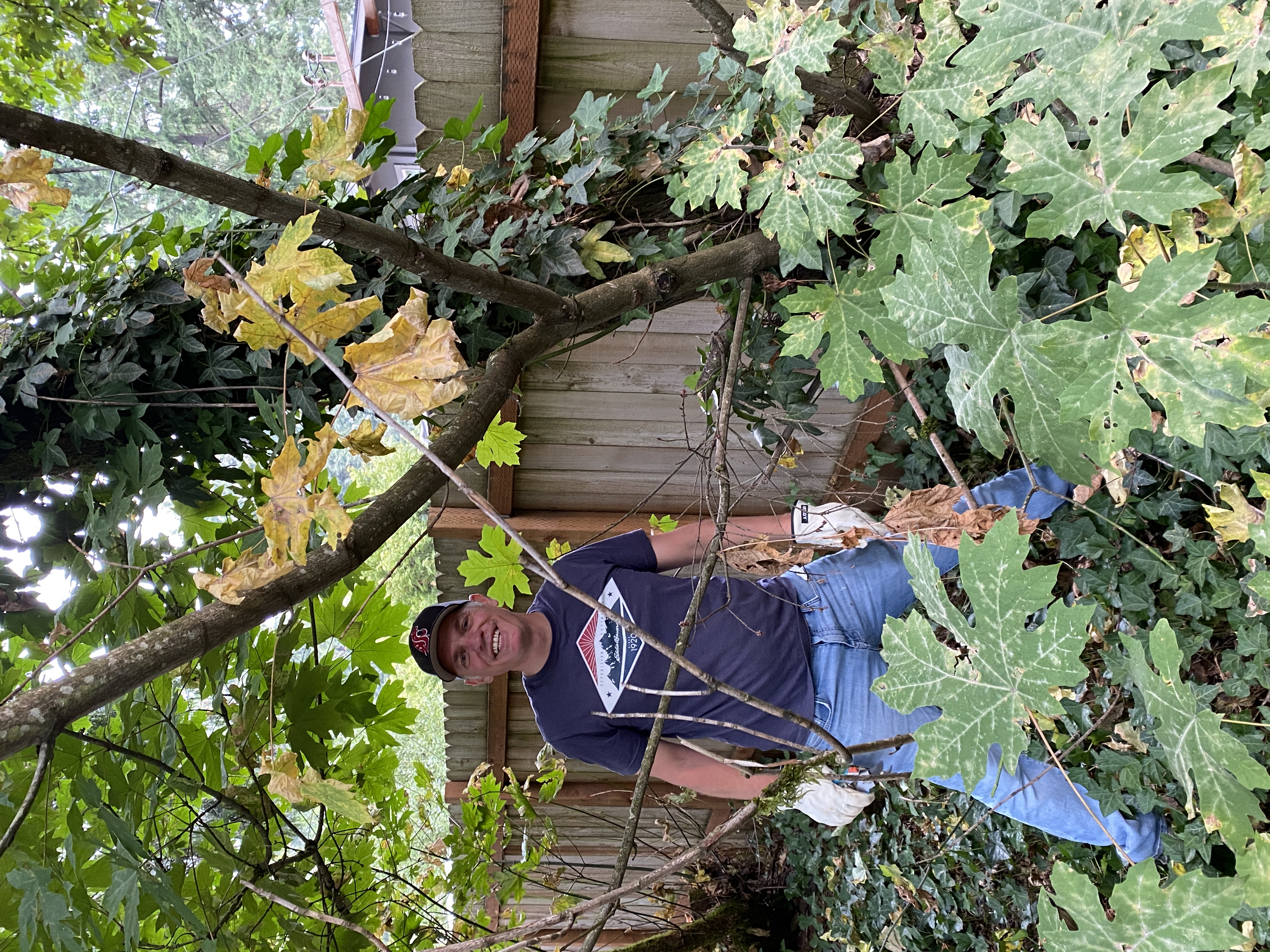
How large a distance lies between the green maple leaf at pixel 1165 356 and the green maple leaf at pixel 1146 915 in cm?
40

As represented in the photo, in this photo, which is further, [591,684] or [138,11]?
[138,11]

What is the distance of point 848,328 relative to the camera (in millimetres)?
1288

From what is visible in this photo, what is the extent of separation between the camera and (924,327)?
876mm

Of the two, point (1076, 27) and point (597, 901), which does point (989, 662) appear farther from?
point (1076, 27)

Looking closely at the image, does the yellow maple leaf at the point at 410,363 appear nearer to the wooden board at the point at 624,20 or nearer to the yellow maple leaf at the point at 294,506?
the yellow maple leaf at the point at 294,506

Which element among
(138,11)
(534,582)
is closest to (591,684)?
(534,582)

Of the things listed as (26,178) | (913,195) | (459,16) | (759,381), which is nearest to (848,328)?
(913,195)

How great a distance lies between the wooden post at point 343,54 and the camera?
2.61m

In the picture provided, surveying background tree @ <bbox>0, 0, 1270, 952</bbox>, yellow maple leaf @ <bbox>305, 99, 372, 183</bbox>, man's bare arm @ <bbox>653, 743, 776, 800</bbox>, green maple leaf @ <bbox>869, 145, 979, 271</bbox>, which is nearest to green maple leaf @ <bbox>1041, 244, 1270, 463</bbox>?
background tree @ <bbox>0, 0, 1270, 952</bbox>

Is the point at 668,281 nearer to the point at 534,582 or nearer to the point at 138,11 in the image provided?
the point at 534,582

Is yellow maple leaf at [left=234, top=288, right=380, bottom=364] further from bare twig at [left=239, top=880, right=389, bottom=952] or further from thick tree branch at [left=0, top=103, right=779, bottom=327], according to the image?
bare twig at [left=239, top=880, right=389, bottom=952]

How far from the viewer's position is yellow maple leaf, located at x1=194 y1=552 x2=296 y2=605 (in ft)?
2.34

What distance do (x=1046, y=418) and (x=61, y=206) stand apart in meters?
1.26

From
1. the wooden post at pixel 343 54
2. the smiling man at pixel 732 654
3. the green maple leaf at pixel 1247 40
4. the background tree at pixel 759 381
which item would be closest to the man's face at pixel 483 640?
the smiling man at pixel 732 654
